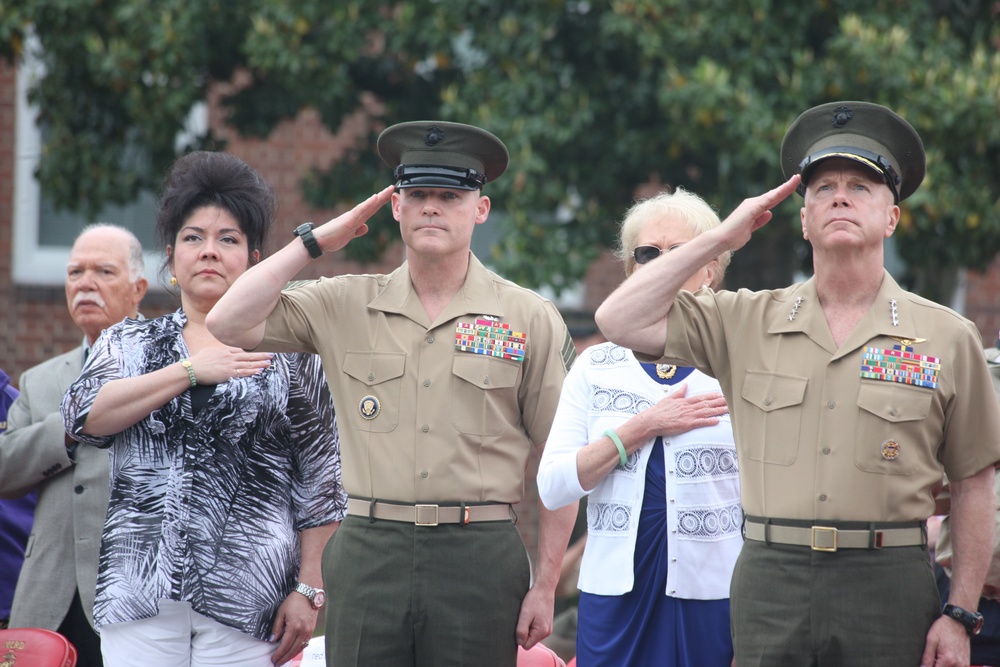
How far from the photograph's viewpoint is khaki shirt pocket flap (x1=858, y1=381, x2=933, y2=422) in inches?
118

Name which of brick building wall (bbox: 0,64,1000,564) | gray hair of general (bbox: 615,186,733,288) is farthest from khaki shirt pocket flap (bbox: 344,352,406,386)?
brick building wall (bbox: 0,64,1000,564)

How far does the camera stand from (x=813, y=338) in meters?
3.12

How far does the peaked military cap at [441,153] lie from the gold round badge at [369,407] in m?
0.62

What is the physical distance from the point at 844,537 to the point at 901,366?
0.45 m

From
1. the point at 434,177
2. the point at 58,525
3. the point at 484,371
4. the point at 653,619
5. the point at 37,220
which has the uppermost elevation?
the point at 37,220

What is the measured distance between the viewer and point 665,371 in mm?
3762

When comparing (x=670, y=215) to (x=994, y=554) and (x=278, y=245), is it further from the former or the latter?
(x=278, y=245)

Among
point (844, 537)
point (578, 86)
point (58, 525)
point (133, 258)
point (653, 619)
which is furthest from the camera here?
point (578, 86)

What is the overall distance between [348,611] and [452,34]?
14.0 ft

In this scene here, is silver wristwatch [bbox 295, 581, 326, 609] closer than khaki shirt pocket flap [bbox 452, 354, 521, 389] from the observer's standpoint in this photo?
No

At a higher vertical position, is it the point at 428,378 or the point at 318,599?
the point at 428,378

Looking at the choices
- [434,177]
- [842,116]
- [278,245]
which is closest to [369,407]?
[434,177]

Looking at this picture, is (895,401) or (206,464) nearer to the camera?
(895,401)

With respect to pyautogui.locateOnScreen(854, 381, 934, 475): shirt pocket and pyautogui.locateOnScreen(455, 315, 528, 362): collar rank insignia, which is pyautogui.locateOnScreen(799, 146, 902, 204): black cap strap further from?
pyautogui.locateOnScreen(455, 315, 528, 362): collar rank insignia
